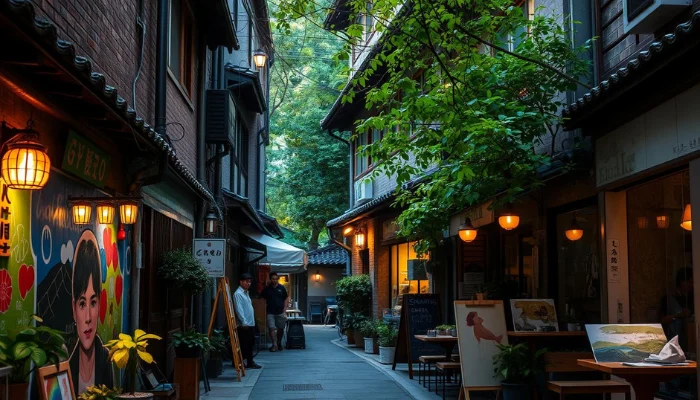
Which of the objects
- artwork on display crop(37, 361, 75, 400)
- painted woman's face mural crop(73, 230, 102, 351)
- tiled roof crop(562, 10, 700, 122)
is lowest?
artwork on display crop(37, 361, 75, 400)

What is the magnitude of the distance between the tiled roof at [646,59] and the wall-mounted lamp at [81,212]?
5.18 m

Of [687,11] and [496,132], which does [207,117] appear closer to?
[496,132]

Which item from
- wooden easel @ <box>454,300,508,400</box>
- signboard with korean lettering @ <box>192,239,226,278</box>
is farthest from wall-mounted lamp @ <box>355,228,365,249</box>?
wooden easel @ <box>454,300,508,400</box>

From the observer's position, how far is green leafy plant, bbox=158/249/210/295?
11.6 metres

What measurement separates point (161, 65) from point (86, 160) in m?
4.32

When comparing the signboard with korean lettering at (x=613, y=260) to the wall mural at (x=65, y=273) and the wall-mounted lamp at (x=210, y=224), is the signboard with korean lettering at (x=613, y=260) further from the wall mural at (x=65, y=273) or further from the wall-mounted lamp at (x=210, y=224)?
the wall-mounted lamp at (x=210, y=224)

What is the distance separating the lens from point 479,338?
1054cm

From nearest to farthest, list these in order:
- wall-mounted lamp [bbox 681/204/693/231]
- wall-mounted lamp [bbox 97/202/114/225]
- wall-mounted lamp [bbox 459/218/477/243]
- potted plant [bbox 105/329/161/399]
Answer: potted plant [bbox 105/329/161/399] → wall-mounted lamp [bbox 97/202/114/225] → wall-mounted lamp [bbox 681/204/693/231] → wall-mounted lamp [bbox 459/218/477/243]

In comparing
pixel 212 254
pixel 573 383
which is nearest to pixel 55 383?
pixel 573 383

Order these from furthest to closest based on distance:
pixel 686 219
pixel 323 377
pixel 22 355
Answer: pixel 323 377 < pixel 686 219 < pixel 22 355

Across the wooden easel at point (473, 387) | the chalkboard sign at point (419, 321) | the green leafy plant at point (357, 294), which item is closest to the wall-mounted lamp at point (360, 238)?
the green leafy plant at point (357, 294)

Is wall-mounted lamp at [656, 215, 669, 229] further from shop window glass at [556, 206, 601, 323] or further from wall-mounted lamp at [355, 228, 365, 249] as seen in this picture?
wall-mounted lamp at [355, 228, 365, 249]

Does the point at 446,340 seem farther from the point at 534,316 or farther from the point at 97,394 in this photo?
the point at 97,394

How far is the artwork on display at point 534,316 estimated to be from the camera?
10094 mm
